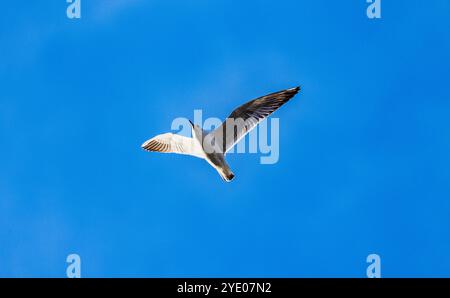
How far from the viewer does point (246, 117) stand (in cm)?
1430

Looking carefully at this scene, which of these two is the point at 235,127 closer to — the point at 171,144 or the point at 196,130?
the point at 196,130

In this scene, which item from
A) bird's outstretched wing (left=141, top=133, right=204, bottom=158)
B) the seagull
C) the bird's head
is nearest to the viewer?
the seagull

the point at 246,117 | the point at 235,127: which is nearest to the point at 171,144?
the point at 235,127

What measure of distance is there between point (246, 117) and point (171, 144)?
2075 mm

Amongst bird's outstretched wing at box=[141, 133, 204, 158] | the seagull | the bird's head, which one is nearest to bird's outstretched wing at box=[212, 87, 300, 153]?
the seagull

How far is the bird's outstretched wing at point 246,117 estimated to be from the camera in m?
14.2

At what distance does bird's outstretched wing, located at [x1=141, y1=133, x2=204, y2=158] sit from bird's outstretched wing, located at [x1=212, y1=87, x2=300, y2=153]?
80 centimetres

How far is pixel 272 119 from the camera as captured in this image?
1434 centimetres

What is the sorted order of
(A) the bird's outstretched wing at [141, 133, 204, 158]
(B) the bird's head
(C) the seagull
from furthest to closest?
(A) the bird's outstretched wing at [141, 133, 204, 158] → (B) the bird's head → (C) the seagull

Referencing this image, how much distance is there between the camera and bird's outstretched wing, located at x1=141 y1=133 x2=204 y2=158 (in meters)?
15.1

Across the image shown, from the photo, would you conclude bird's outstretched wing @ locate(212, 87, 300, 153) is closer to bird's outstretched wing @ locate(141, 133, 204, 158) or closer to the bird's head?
the bird's head
